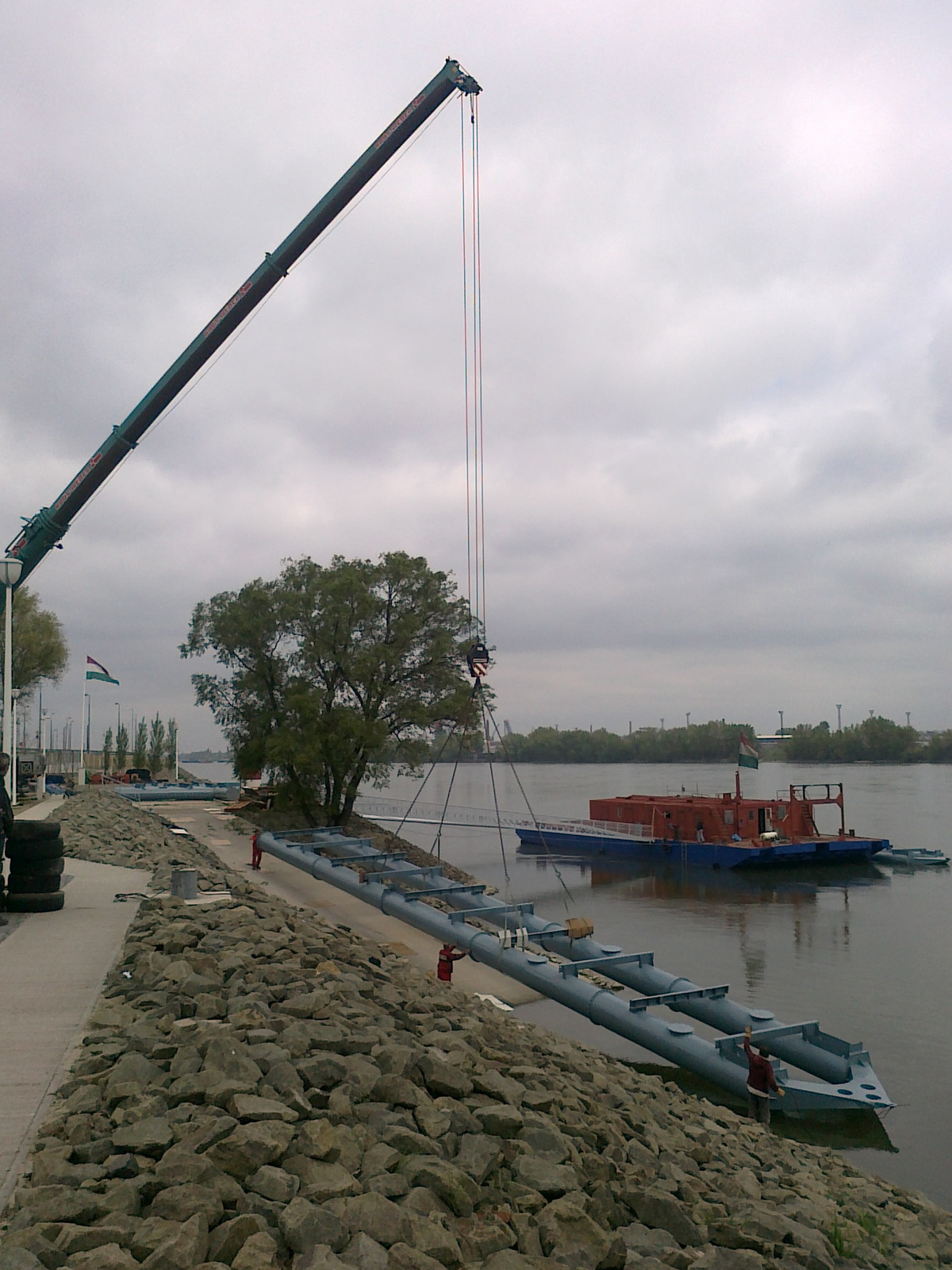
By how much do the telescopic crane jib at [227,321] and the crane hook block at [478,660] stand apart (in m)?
11.5

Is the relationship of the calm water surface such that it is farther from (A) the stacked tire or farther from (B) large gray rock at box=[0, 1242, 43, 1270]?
(B) large gray rock at box=[0, 1242, 43, 1270]

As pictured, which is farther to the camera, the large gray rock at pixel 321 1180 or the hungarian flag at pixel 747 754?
the hungarian flag at pixel 747 754

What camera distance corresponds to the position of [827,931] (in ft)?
96.3

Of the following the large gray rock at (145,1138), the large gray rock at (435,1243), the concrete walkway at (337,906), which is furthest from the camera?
the concrete walkway at (337,906)

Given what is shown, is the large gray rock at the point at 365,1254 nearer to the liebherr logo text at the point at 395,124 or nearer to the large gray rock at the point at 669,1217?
the large gray rock at the point at 669,1217

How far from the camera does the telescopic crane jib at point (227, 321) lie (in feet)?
69.2

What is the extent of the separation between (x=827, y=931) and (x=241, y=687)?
28.2 meters

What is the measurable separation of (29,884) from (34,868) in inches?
11.1

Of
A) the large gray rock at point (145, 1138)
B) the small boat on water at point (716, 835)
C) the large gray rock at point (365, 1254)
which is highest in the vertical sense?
the large gray rock at point (145, 1138)

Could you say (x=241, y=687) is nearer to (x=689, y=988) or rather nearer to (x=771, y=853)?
(x=771, y=853)

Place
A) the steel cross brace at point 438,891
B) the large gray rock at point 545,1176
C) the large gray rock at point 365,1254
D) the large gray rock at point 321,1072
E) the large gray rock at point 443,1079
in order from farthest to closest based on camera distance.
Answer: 1. the steel cross brace at point 438,891
2. the large gray rock at point 443,1079
3. the large gray rock at point 321,1072
4. the large gray rock at point 545,1176
5. the large gray rock at point 365,1254

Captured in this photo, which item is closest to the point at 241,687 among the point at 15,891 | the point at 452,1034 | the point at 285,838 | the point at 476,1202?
the point at 285,838

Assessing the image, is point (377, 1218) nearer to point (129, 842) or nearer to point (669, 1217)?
point (669, 1217)

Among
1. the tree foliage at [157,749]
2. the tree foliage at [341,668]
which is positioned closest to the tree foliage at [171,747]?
the tree foliage at [157,749]
